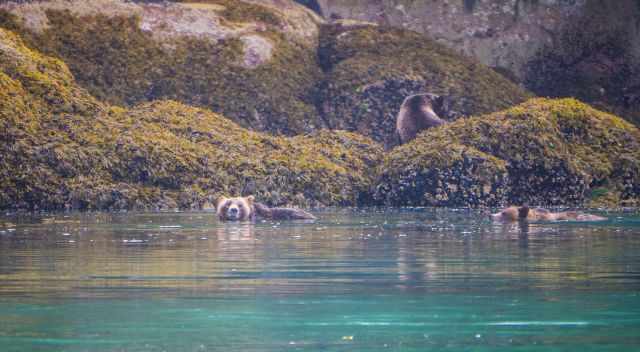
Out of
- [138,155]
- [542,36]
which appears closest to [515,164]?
[138,155]

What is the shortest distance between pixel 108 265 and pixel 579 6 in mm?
56377

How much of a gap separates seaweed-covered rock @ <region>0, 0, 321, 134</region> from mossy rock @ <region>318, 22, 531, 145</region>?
1214 mm

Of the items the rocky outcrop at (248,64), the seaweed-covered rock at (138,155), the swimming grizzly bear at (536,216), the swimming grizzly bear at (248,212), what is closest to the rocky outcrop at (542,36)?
the rocky outcrop at (248,64)

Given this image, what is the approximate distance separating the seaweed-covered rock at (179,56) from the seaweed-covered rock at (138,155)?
6646 millimetres

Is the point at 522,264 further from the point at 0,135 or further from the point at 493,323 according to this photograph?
the point at 0,135

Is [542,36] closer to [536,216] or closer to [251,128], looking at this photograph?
[251,128]

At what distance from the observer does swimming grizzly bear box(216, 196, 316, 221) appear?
28.7 metres

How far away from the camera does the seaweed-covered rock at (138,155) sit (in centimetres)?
3541

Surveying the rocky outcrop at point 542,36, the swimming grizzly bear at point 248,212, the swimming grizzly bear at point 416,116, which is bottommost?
the swimming grizzly bear at point 248,212

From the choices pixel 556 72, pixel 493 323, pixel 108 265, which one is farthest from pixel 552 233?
pixel 556 72

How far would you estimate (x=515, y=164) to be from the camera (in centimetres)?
3988

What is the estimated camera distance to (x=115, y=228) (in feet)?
78.9

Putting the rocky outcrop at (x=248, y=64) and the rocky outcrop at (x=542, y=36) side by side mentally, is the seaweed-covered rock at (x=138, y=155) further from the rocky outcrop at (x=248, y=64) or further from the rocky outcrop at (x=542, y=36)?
the rocky outcrop at (x=542, y=36)

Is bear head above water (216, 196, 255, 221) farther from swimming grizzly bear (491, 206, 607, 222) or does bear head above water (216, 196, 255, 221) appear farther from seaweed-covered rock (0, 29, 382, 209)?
seaweed-covered rock (0, 29, 382, 209)
